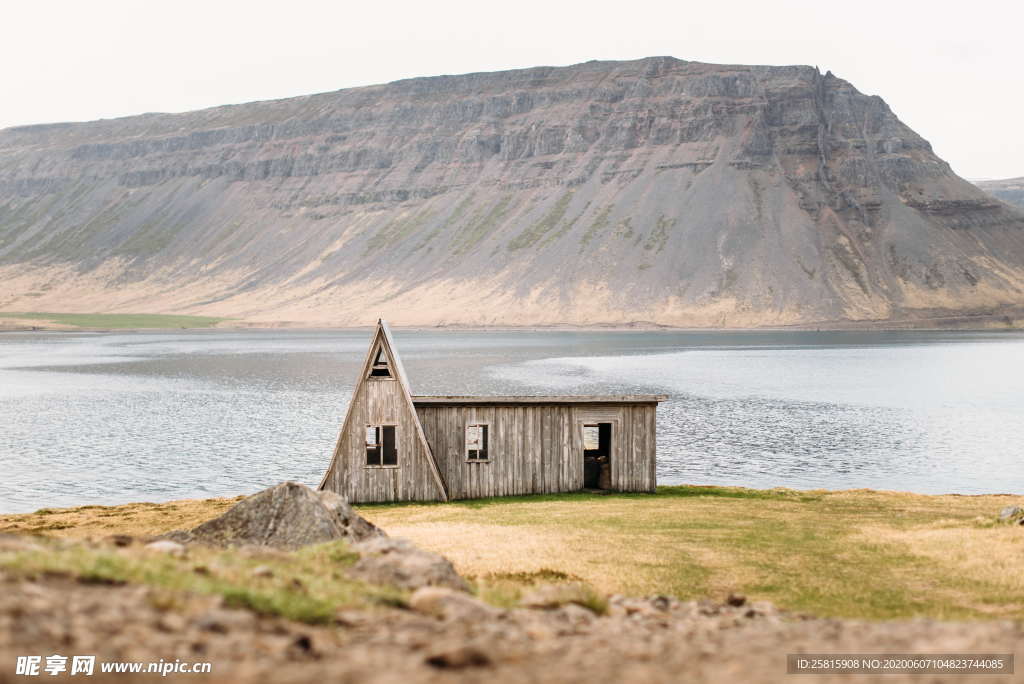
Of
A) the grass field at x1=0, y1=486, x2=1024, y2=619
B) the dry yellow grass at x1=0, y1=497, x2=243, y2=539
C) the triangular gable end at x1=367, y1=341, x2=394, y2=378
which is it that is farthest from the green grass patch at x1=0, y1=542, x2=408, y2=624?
the triangular gable end at x1=367, y1=341, x2=394, y2=378

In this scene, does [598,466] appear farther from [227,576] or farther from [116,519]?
[227,576]

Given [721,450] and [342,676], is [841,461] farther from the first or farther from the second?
[342,676]

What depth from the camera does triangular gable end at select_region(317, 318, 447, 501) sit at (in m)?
31.7

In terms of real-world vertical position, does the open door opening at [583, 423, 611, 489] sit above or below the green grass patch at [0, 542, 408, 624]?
below

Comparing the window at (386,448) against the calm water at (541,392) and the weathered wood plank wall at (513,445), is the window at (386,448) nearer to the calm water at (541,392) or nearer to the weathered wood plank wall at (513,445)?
the weathered wood plank wall at (513,445)

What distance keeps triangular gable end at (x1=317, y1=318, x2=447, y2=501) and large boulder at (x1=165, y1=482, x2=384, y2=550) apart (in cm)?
1137

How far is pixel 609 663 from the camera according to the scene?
28.9ft

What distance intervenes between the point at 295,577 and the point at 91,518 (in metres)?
21.8

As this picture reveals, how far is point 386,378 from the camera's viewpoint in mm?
32219

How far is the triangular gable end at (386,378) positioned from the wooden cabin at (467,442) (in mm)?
32

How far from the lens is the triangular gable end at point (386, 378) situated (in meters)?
31.7

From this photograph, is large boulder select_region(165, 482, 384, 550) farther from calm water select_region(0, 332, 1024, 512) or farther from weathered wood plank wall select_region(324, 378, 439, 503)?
calm water select_region(0, 332, 1024, 512)

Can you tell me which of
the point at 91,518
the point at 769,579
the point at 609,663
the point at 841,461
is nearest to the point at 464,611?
the point at 609,663

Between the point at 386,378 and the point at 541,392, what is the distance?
44.0 metres
